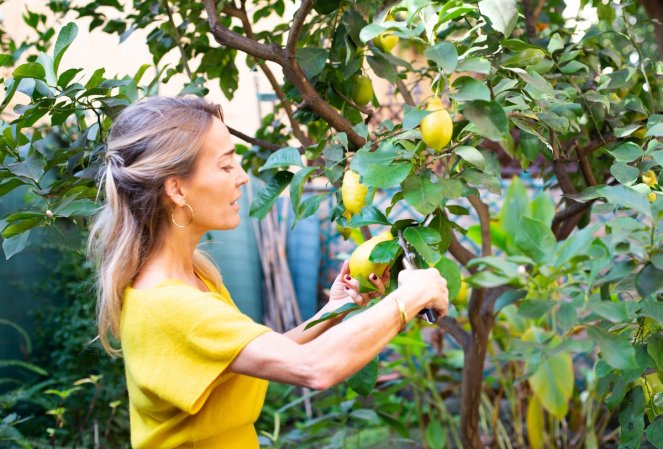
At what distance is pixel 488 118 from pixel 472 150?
0.11m

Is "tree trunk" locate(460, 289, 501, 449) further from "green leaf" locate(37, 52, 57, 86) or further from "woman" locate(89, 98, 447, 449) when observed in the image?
"green leaf" locate(37, 52, 57, 86)

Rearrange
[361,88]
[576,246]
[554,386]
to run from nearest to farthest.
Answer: [576,246] → [361,88] → [554,386]

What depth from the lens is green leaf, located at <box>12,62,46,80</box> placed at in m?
1.44

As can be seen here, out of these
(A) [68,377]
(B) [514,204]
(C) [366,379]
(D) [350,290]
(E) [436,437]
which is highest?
(D) [350,290]

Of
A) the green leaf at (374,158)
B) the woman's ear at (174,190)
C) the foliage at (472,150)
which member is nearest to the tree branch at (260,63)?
the foliage at (472,150)

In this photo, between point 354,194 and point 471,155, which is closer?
point 471,155

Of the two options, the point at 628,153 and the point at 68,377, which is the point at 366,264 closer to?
the point at 628,153

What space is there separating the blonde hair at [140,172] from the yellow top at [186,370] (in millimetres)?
55

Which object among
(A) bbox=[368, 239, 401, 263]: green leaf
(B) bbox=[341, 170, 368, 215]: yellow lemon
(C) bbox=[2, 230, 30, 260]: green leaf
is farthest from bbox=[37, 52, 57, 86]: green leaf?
(A) bbox=[368, 239, 401, 263]: green leaf

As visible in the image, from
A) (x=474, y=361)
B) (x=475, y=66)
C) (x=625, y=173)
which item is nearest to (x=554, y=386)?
(x=474, y=361)

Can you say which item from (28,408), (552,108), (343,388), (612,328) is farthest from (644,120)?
(28,408)

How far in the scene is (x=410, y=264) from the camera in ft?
4.07

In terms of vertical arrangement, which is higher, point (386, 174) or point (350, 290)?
point (386, 174)

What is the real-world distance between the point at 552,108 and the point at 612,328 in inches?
16.1
